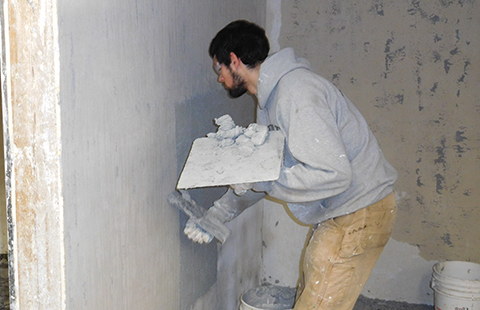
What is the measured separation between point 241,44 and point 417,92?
1.44m

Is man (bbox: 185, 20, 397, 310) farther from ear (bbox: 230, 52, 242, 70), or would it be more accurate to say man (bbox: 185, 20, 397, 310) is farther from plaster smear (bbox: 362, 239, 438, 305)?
plaster smear (bbox: 362, 239, 438, 305)

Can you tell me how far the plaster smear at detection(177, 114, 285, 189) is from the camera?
1612 millimetres

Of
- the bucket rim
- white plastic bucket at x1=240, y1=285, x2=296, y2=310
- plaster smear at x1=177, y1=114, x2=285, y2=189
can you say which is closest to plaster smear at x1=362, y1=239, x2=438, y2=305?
the bucket rim

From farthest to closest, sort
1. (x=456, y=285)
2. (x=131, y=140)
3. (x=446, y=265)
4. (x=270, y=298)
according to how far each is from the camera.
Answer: (x=446, y=265) < (x=456, y=285) < (x=270, y=298) < (x=131, y=140)

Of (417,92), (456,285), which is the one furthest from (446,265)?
(417,92)

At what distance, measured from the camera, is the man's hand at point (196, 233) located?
1.89m

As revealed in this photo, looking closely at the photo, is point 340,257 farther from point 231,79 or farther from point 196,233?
point 231,79

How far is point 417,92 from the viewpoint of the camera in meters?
2.94

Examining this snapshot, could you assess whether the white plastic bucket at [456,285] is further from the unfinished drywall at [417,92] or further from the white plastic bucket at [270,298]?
the white plastic bucket at [270,298]

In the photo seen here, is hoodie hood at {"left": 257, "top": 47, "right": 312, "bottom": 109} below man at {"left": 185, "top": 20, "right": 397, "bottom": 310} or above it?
above

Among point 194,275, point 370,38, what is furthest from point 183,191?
point 370,38

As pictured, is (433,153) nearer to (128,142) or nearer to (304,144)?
(304,144)

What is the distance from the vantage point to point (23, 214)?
49.6 inches

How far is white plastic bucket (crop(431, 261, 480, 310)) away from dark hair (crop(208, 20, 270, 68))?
1.71m
